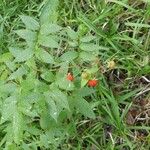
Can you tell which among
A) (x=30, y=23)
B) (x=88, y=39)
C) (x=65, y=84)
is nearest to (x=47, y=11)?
(x=30, y=23)

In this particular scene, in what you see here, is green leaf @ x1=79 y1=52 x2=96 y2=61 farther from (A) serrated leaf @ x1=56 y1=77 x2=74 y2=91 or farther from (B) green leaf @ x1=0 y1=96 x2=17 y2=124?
(B) green leaf @ x1=0 y1=96 x2=17 y2=124

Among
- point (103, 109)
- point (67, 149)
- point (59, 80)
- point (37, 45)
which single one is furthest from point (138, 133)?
point (37, 45)

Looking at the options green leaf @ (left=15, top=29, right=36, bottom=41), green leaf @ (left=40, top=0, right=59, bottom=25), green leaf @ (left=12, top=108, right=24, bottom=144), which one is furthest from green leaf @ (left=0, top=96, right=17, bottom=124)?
green leaf @ (left=40, top=0, right=59, bottom=25)

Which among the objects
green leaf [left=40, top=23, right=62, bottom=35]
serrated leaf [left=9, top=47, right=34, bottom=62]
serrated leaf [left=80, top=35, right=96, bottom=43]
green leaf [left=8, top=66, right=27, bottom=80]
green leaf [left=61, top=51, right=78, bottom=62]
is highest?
green leaf [left=40, top=23, right=62, bottom=35]

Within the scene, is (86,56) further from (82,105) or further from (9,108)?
(9,108)

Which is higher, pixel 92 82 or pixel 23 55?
pixel 23 55

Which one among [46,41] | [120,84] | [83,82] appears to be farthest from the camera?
[120,84]

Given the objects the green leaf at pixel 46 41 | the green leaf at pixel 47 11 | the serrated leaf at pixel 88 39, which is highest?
the green leaf at pixel 47 11

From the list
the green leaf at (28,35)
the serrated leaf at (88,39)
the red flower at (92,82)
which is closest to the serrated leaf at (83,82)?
the red flower at (92,82)

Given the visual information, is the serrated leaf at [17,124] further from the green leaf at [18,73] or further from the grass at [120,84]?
the grass at [120,84]

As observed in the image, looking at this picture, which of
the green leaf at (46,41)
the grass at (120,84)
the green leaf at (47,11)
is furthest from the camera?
the grass at (120,84)
